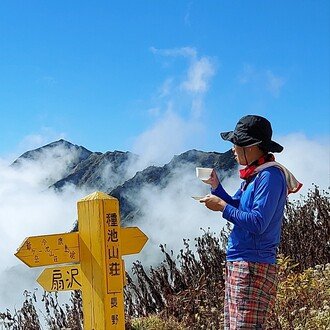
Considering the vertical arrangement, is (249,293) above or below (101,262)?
below

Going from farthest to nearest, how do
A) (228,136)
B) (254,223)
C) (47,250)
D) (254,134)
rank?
(47,250), (228,136), (254,134), (254,223)

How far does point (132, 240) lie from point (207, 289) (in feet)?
9.53

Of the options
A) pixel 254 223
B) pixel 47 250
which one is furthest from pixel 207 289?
pixel 254 223

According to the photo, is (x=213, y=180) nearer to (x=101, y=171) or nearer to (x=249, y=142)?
(x=249, y=142)

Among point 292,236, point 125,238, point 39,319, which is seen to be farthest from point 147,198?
point 125,238

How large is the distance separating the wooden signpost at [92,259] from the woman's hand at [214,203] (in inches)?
25.4

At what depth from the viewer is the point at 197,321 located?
633 cm

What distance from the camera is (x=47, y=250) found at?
13.5ft

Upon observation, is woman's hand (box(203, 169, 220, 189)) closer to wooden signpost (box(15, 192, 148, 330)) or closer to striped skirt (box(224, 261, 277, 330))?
striped skirt (box(224, 261, 277, 330))

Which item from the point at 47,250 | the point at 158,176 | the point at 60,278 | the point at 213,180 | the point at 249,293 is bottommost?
the point at 249,293

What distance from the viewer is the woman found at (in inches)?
144

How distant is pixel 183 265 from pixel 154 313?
0.79 metres

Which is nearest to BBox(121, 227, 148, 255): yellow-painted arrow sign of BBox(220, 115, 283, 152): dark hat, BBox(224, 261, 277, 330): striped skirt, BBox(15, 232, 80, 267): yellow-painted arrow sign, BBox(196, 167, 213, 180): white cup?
BBox(15, 232, 80, 267): yellow-painted arrow sign

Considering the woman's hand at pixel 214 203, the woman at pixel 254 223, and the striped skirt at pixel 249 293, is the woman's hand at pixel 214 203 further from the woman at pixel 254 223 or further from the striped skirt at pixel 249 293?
the striped skirt at pixel 249 293
